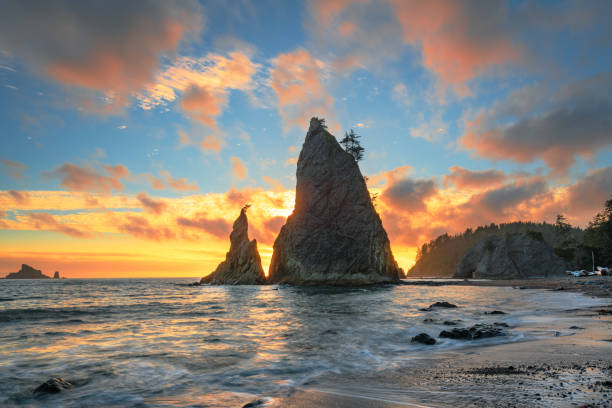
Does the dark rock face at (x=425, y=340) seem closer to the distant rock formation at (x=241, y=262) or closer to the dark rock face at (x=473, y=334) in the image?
the dark rock face at (x=473, y=334)

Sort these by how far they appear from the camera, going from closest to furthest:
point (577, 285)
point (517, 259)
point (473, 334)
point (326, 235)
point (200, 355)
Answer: point (200, 355), point (473, 334), point (577, 285), point (326, 235), point (517, 259)

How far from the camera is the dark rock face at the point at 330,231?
68.4 meters

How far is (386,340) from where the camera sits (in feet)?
41.4

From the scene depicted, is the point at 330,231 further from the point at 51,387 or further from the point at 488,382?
the point at 488,382

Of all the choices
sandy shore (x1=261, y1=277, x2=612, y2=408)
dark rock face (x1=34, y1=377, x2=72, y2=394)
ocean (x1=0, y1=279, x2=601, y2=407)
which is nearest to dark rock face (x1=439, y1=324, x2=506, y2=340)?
ocean (x1=0, y1=279, x2=601, y2=407)

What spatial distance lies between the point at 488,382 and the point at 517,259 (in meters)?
103

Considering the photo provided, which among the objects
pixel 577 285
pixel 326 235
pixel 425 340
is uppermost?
pixel 326 235

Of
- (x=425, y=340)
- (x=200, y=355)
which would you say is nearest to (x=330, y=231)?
(x=425, y=340)

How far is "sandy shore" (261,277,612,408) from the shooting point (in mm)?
4957

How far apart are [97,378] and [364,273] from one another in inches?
2485

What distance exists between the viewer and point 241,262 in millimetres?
81500

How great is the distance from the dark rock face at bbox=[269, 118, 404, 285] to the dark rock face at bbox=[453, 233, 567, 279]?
3777 cm

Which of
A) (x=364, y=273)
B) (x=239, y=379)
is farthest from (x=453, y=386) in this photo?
(x=364, y=273)

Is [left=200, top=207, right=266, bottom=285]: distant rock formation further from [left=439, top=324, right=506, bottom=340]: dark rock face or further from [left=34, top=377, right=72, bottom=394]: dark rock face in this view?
[left=34, top=377, right=72, bottom=394]: dark rock face
